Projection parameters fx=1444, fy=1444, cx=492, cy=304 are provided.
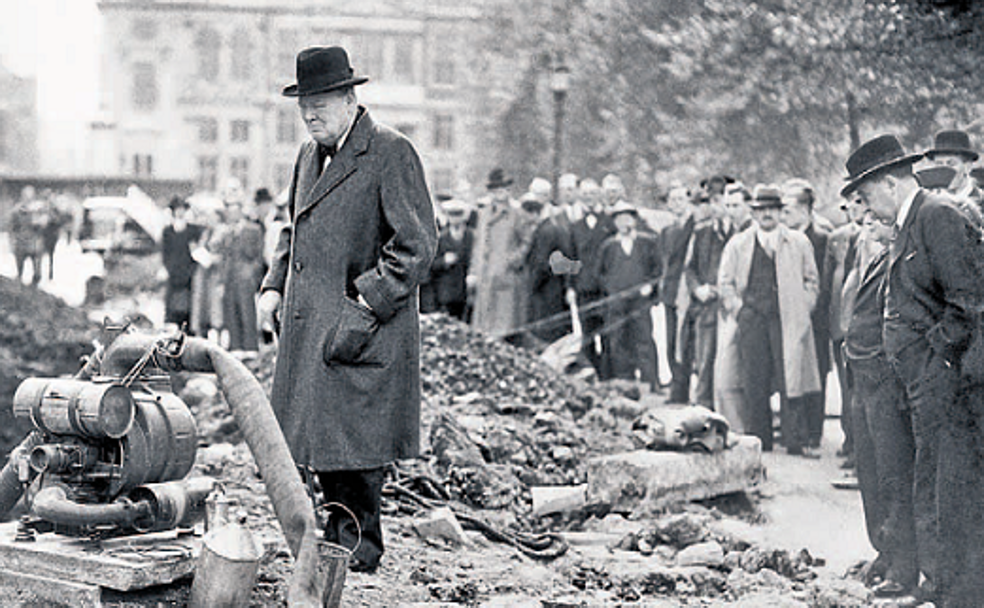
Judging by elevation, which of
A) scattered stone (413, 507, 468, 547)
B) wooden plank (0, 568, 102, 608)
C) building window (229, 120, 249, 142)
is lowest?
scattered stone (413, 507, 468, 547)

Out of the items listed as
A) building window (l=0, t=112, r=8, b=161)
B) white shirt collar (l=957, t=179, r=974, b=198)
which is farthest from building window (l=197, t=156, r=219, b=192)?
white shirt collar (l=957, t=179, r=974, b=198)

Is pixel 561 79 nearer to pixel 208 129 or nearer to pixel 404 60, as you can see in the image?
pixel 404 60

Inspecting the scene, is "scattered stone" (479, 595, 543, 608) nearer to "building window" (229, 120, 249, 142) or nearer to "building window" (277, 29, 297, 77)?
"building window" (277, 29, 297, 77)

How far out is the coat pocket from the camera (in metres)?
5.24

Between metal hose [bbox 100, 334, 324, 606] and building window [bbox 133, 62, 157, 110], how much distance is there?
10332 millimetres

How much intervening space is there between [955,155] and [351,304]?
286 centimetres

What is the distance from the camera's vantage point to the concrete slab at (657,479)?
7.63 metres

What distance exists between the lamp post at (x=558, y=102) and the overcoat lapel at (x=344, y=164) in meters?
6.34

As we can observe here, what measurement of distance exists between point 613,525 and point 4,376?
215 inches

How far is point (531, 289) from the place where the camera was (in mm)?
14477

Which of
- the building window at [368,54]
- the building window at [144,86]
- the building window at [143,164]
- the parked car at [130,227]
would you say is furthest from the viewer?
the parked car at [130,227]

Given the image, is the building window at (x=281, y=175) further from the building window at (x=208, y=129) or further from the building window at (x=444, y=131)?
the building window at (x=444, y=131)

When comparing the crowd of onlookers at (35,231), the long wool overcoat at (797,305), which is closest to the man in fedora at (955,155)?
the long wool overcoat at (797,305)

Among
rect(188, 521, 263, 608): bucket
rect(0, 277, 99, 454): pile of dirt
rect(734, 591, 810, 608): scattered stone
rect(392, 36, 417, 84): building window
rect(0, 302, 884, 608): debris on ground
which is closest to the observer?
rect(188, 521, 263, 608): bucket
